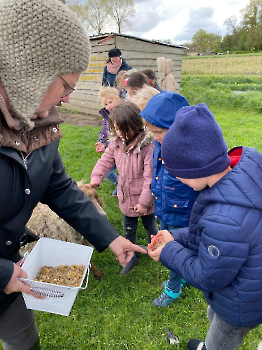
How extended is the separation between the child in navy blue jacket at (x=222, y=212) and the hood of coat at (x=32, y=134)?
2.25 ft

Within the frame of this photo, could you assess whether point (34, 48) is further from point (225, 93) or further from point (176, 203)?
point (225, 93)

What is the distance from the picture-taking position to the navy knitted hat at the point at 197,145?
5.01ft

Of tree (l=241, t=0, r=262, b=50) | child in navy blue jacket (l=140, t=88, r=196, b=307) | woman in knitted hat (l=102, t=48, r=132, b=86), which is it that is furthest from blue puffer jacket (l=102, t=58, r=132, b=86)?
tree (l=241, t=0, r=262, b=50)

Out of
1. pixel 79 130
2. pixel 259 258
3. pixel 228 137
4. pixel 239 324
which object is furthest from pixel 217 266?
pixel 79 130

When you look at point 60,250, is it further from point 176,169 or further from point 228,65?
point 228,65

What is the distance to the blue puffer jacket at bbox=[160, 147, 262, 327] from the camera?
1.44 m

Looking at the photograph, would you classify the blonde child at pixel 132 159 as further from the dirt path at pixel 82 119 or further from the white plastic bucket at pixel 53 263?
the dirt path at pixel 82 119

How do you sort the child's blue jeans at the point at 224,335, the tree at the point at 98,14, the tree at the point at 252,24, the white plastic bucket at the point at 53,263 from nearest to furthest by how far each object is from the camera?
the white plastic bucket at the point at 53,263 < the child's blue jeans at the point at 224,335 < the tree at the point at 98,14 < the tree at the point at 252,24

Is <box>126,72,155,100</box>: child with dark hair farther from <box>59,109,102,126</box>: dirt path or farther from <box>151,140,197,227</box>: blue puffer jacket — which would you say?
<box>59,109,102,126</box>: dirt path

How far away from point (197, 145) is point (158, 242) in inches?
40.1

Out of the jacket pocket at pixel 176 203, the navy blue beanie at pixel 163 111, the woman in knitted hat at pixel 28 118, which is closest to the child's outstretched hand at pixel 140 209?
the jacket pocket at pixel 176 203

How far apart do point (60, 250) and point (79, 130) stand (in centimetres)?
759

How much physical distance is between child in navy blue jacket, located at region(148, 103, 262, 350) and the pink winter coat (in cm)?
142

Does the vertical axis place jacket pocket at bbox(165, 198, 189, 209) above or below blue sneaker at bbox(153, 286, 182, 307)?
above
